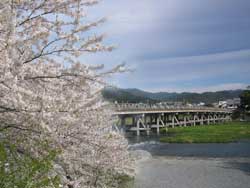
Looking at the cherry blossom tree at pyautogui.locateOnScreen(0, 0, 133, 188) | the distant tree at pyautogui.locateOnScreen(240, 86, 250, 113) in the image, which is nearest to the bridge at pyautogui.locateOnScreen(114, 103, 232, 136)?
the distant tree at pyautogui.locateOnScreen(240, 86, 250, 113)

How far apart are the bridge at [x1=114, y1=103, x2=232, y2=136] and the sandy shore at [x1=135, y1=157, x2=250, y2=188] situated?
14.3m

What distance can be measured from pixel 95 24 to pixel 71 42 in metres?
0.51

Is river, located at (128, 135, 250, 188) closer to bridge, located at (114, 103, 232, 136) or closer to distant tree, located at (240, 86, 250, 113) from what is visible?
bridge, located at (114, 103, 232, 136)

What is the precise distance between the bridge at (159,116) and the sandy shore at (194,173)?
1428cm

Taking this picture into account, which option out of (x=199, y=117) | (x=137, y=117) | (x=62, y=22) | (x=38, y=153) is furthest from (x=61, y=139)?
(x=199, y=117)

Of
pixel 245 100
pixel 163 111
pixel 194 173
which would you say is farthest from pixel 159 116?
pixel 194 173

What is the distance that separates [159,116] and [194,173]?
49725mm

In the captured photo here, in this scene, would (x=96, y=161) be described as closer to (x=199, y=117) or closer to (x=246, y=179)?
(x=246, y=179)

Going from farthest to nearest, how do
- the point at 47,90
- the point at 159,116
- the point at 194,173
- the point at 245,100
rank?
the point at 245,100 < the point at 159,116 < the point at 194,173 < the point at 47,90

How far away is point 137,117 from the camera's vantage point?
64188 millimetres

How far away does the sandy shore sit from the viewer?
1809 centimetres

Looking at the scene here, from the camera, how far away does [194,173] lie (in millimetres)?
21281

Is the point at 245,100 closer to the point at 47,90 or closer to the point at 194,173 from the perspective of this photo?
the point at 194,173

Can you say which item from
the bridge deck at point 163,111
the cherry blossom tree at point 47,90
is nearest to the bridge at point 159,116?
the bridge deck at point 163,111
